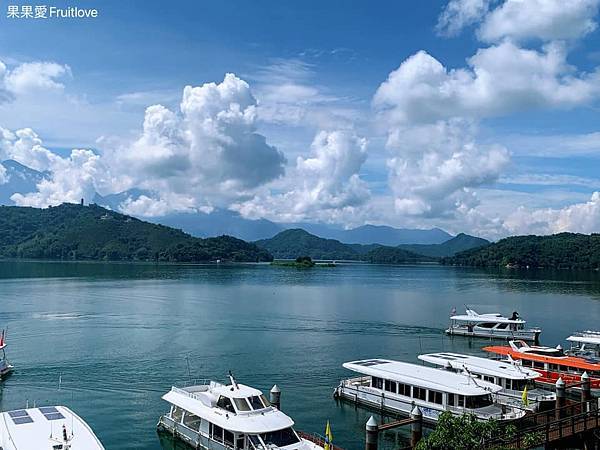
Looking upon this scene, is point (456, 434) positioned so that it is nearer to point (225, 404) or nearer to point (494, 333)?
point (225, 404)

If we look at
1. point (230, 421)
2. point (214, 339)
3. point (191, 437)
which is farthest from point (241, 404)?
point (214, 339)

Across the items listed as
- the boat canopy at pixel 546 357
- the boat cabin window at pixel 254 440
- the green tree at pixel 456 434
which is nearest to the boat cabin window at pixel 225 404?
the boat cabin window at pixel 254 440

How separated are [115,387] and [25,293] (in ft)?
240

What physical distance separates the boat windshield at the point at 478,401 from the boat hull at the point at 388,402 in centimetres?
48

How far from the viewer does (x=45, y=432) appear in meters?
23.6

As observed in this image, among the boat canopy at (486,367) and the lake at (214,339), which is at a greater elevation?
the boat canopy at (486,367)

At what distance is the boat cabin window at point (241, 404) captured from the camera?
2712 cm

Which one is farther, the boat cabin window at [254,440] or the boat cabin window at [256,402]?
the boat cabin window at [256,402]

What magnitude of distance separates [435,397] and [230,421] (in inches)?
495

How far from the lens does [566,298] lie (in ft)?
347

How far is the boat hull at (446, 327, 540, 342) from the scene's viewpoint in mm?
64375

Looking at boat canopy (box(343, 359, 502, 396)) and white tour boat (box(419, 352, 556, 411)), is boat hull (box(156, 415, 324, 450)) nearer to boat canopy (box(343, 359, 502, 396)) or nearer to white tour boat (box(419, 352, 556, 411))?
boat canopy (box(343, 359, 502, 396))

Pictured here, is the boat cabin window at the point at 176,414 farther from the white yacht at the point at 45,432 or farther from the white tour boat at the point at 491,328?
the white tour boat at the point at 491,328

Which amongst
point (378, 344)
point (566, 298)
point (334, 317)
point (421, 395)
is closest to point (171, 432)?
point (421, 395)
